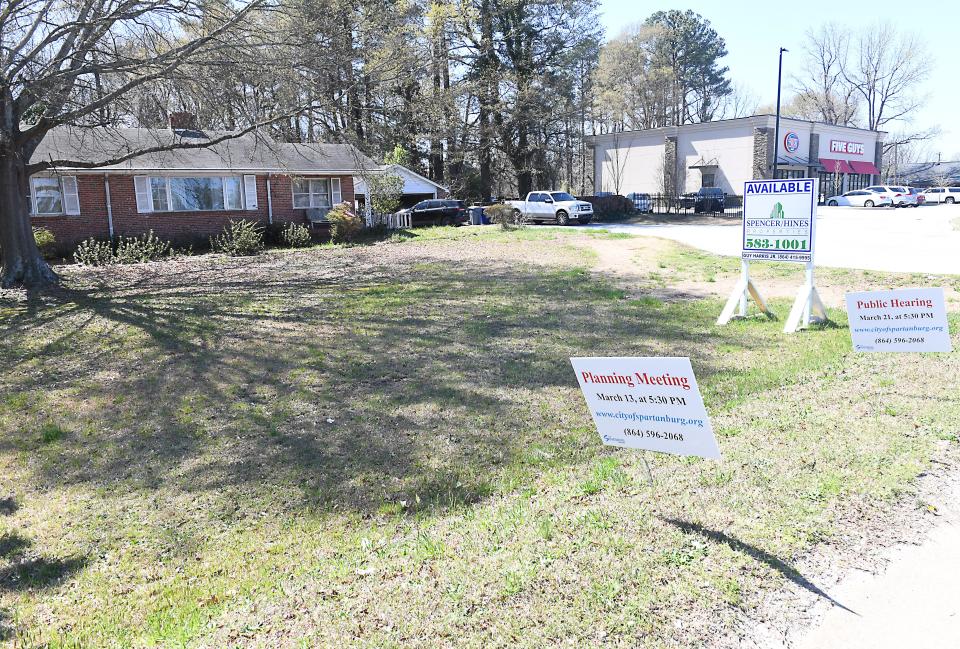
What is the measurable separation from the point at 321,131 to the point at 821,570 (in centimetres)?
3409

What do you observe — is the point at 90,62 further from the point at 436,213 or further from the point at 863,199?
the point at 863,199

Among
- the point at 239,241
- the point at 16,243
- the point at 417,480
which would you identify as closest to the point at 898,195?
the point at 239,241

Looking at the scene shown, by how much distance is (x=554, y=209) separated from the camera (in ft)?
116

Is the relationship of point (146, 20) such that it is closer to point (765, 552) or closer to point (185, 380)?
point (185, 380)

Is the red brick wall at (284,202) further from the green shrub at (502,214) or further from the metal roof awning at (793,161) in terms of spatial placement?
the metal roof awning at (793,161)

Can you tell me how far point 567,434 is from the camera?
5977 millimetres

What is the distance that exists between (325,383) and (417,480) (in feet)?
9.50

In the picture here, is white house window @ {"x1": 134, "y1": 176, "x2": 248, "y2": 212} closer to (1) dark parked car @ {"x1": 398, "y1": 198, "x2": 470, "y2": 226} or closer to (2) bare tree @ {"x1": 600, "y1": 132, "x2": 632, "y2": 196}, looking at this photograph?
(1) dark parked car @ {"x1": 398, "y1": 198, "x2": 470, "y2": 226}

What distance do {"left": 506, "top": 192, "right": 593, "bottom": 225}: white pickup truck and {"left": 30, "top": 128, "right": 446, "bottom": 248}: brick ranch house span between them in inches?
398

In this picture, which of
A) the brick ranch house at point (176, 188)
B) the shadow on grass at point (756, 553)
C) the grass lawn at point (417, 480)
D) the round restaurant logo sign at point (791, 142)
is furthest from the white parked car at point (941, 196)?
the shadow on grass at point (756, 553)

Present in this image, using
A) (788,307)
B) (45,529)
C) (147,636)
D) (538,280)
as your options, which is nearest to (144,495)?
(45,529)

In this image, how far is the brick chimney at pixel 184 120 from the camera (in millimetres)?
15159

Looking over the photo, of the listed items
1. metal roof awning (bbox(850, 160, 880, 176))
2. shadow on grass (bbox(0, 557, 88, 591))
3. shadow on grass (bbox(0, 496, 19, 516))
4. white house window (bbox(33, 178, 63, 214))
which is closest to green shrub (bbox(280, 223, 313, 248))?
white house window (bbox(33, 178, 63, 214))

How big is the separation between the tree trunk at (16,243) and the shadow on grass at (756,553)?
16.0 m
